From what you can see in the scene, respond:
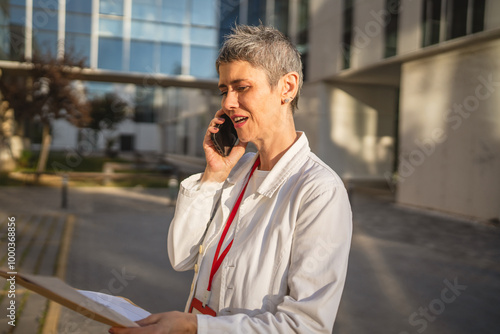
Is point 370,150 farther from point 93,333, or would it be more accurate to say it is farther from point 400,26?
point 93,333

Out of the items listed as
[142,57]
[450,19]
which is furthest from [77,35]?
[450,19]

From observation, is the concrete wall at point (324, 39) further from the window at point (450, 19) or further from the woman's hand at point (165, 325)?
the woman's hand at point (165, 325)

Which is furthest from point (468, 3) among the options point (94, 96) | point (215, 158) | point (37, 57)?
point (94, 96)

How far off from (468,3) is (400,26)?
2.23m

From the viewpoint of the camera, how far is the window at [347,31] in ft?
47.3

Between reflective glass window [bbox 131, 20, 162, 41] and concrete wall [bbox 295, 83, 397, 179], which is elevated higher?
reflective glass window [bbox 131, 20, 162, 41]

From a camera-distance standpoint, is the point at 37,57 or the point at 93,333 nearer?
the point at 93,333

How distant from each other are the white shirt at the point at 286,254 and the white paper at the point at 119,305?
233mm

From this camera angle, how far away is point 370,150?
17.9 meters

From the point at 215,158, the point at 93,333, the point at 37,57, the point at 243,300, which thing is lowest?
the point at 93,333

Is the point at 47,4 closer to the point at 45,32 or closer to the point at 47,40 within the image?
the point at 45,32

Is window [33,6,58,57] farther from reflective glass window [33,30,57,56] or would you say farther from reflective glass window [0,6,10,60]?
reflective glass window [0,6,10,60]

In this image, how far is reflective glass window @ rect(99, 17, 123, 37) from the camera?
17703mm

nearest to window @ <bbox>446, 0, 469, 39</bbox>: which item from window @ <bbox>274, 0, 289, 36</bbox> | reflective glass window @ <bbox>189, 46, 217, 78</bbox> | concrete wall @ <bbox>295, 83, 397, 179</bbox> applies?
concrete wall @ <bbox>295, 83, 397, 179</bbox>
